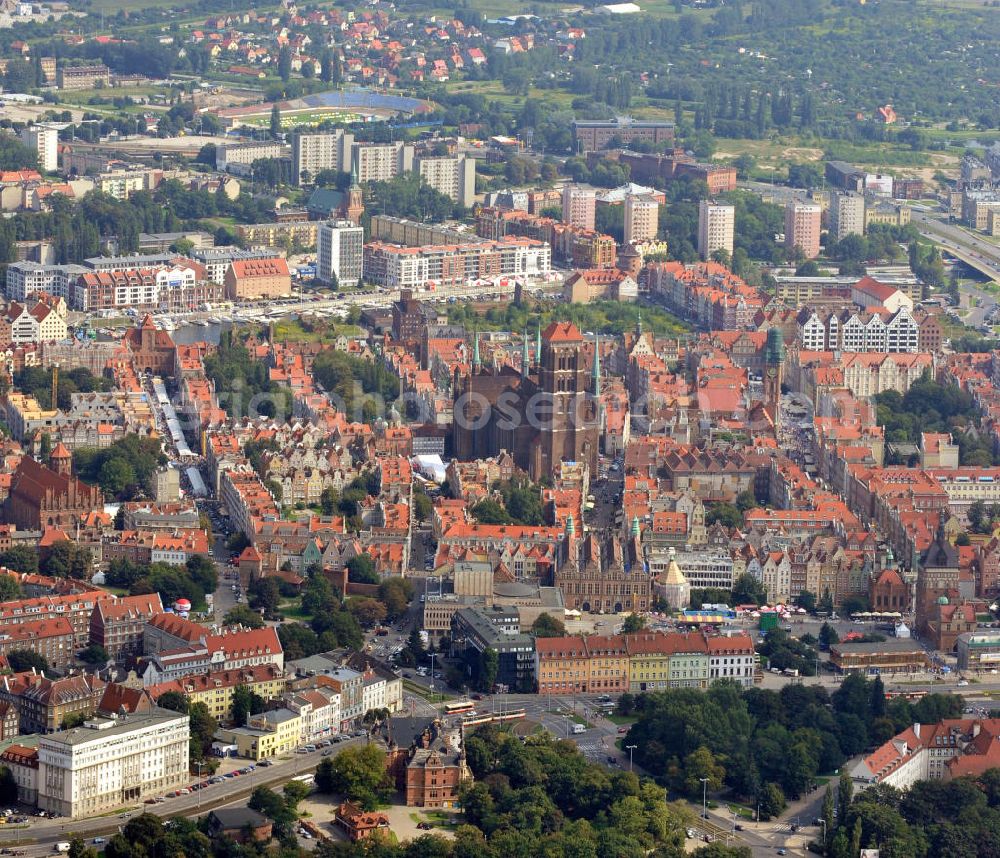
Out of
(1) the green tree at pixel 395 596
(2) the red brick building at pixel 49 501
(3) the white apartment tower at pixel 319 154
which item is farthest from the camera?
(3) the white apartment tower at pixel 319 154

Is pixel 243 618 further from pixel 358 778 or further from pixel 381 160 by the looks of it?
pixel 381 160

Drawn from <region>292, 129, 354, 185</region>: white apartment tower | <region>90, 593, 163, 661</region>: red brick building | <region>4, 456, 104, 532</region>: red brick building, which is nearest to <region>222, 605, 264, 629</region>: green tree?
<region>90, 593, 163, 661</region>: red brick building

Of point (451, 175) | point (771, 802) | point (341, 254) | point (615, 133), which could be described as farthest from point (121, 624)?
point (615, 133)

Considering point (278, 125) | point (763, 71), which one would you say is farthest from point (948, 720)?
point (763, 71)

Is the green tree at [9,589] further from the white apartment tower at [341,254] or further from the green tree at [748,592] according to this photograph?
the white apartment tower at [341,254]

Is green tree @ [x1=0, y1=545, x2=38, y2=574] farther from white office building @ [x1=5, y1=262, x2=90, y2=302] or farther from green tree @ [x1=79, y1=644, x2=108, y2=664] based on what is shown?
white office building @ [x1=5, y1=262, x2=90, y2=302]

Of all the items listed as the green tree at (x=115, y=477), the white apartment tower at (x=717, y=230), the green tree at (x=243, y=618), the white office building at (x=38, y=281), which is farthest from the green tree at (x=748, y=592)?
the white apartment tower at (x=717, y=230)
